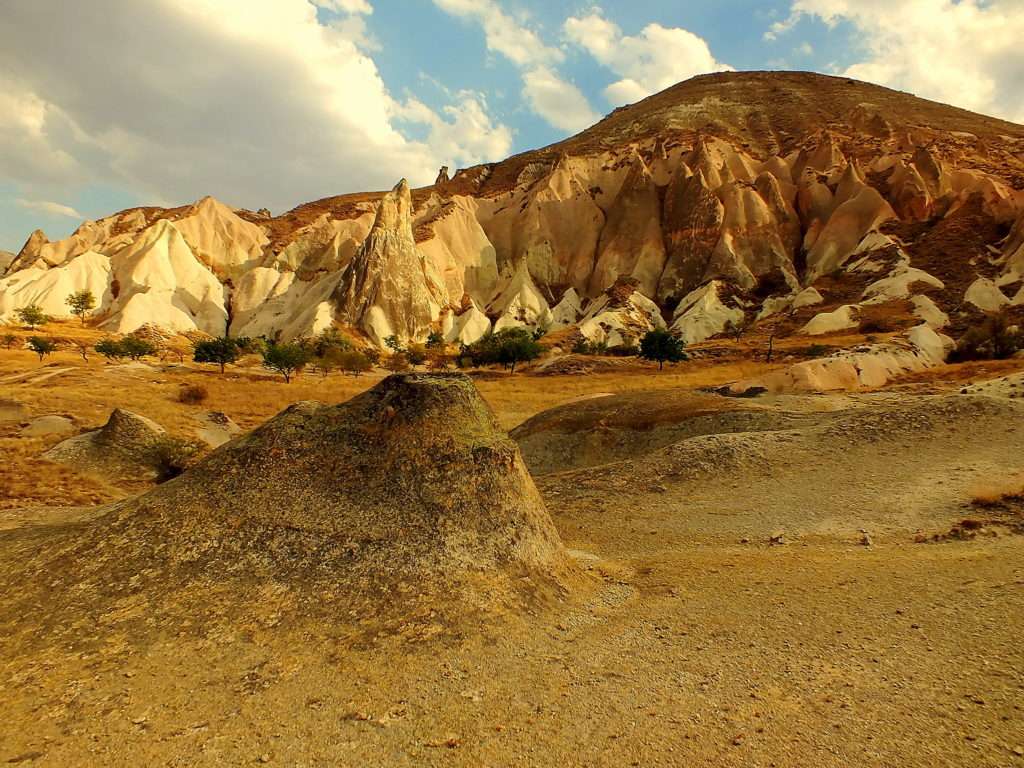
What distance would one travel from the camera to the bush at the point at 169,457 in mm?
17859

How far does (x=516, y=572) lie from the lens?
8.14 meters

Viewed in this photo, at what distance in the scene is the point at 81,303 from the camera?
8500 cm

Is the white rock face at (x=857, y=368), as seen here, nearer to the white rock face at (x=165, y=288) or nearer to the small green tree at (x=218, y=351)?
the small green tree at (x=218, y=351)

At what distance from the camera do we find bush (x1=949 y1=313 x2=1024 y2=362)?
40656mm

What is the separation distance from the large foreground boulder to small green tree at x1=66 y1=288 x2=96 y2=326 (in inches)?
3850

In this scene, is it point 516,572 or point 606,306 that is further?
point 606,306

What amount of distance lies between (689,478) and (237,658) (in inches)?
463

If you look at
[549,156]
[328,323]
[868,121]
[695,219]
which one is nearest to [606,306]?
[695,219]

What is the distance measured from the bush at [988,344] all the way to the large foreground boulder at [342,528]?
4651 centimetres

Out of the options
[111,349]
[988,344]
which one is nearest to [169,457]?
[988,344]

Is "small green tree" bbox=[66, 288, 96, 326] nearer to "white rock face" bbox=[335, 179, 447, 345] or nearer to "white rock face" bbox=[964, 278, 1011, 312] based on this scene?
"white rock face" bbox=[335, 179, 447, 345]

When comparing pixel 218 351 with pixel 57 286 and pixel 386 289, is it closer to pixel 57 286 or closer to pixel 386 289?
pixel 386 289

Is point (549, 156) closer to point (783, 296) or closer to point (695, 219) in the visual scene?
point (695, 219)

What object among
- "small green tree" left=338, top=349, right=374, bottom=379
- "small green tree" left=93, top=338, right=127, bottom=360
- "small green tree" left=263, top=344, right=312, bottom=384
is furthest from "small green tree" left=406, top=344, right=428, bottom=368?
"small green tree" left=93, top=338, right=127, bottom=360
